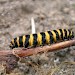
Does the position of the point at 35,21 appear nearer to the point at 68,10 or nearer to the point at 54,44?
the point at 68,10

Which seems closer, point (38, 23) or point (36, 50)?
point (36, 50)

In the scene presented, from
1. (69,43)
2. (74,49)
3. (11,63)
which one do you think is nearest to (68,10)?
(74,49)

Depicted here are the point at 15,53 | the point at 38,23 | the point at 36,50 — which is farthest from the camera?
the point at 38,23

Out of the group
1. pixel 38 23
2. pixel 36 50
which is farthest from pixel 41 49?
pixel 38 23

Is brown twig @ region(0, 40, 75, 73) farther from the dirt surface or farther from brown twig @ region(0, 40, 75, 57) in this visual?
the dirt surface

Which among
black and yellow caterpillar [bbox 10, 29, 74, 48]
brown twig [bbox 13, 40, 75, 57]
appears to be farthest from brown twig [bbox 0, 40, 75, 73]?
black and yellow caterpillar [bbox 10, 29, 74, 48]

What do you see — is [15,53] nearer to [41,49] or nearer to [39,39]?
[41,49]

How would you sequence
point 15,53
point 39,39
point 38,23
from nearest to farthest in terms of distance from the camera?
point 15,53 < point 39,39 < point 38,23
